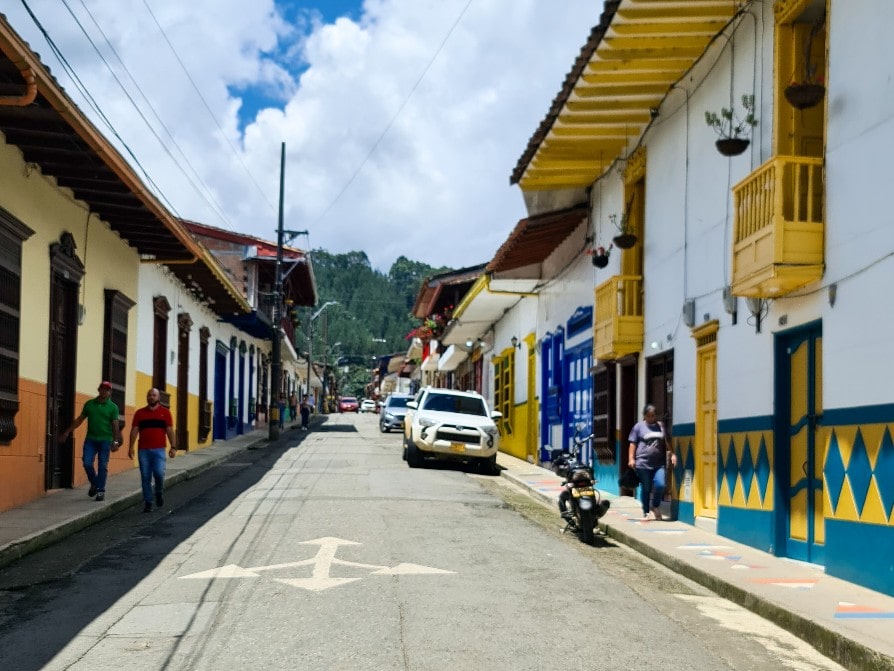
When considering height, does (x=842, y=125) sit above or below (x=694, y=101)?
below

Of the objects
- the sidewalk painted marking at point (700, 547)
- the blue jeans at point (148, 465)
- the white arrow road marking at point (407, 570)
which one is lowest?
the sidewalk painted marking at point (700, 547)

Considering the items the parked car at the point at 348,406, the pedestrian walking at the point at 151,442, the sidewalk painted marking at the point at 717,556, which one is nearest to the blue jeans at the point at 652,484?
the sidewalk painted marking at the point at 717,556

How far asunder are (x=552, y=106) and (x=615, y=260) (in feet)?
12.7

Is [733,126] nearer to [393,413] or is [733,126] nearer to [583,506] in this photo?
[583,506]

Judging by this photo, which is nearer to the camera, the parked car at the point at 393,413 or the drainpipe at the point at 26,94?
the drainpipe at the point at 26,94

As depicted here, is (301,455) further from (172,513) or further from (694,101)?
(694,101)

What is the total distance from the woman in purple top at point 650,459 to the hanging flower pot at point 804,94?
5.05 m

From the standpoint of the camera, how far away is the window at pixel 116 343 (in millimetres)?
18969

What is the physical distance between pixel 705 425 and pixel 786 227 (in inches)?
175

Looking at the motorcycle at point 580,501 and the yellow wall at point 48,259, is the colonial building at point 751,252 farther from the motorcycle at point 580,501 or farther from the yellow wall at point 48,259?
the yellow wall at point 48,259

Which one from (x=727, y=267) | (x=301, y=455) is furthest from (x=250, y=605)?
(x=301, y=455)

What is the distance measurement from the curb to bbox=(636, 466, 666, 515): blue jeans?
3225 millimetres

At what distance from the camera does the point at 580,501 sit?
41.6 feet

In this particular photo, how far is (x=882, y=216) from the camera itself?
9148mm
